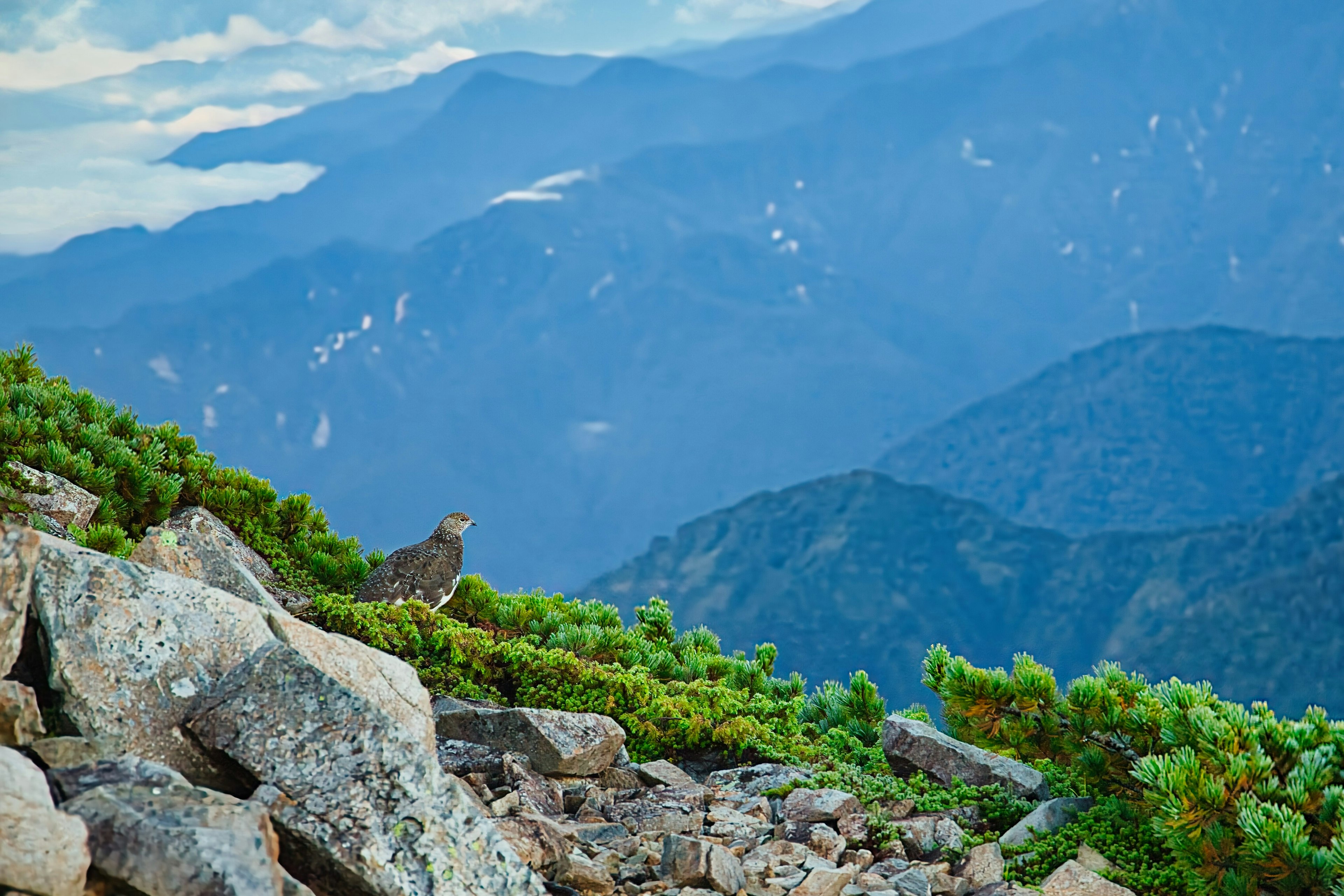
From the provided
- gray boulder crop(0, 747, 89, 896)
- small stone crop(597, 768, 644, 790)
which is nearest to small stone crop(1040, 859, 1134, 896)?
small stone crop(597, 768, 644, 790)

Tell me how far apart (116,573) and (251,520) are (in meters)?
6.52

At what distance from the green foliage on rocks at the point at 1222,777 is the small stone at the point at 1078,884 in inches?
16.9

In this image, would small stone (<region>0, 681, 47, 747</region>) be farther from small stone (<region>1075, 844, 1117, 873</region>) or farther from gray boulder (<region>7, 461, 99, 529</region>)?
small stone (<region>1075, 844, 1117, 873</region>)

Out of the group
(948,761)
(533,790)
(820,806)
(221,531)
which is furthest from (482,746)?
(221,531)

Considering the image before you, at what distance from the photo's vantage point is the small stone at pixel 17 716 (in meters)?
4.47

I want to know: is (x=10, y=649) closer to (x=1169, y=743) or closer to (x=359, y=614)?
(x=359, y=614)

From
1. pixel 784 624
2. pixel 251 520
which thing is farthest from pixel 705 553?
pixel 251 520

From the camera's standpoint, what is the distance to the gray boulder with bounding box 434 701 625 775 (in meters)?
7.82

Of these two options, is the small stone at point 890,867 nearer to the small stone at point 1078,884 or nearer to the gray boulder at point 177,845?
the small stone at point 1078,884

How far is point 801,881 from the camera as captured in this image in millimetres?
6020

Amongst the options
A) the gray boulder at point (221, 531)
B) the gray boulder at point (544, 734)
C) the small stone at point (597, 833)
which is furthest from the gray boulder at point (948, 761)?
the gray boulder at point (221, 531)

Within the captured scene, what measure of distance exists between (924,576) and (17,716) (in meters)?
149

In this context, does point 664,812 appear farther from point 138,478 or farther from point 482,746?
point 138,478

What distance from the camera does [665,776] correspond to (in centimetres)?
822
